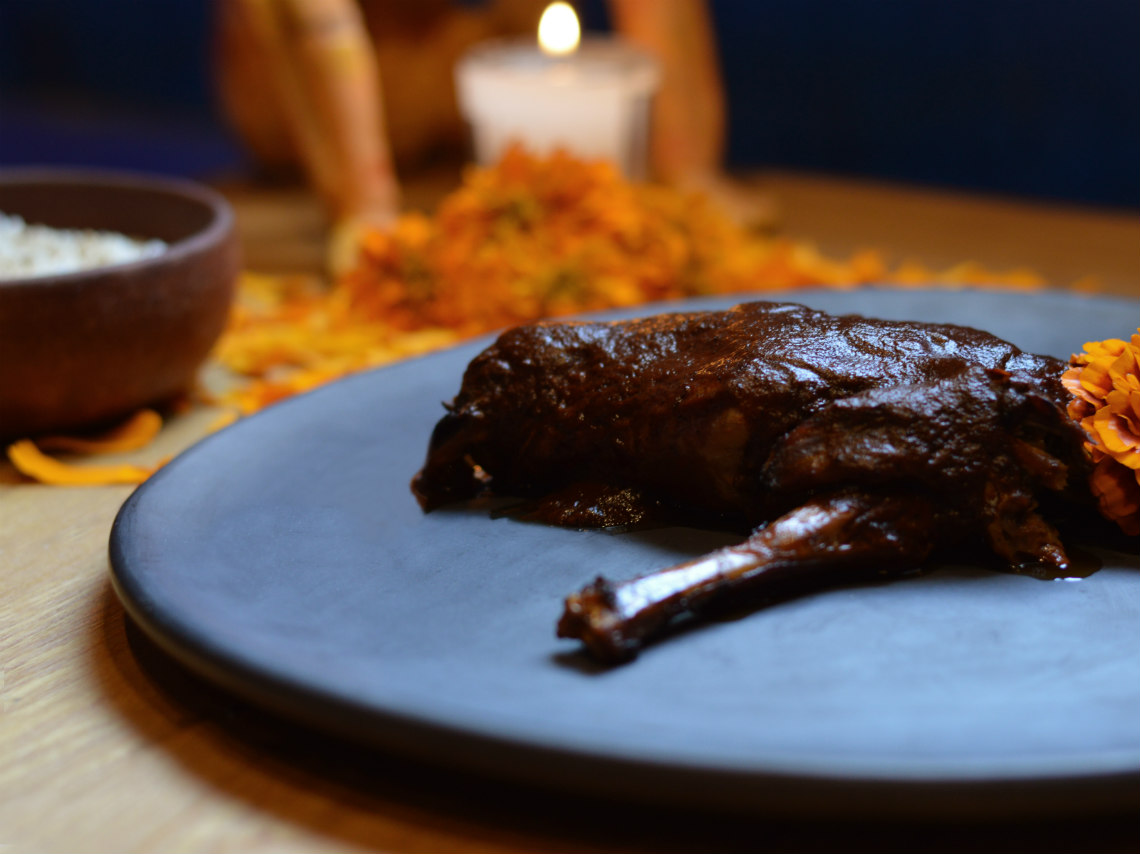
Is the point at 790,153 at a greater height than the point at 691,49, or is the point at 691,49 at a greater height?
the point at 691,49

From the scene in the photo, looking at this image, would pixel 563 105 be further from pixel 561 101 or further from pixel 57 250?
pixel 57 250

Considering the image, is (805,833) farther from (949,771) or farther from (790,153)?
(790,153)

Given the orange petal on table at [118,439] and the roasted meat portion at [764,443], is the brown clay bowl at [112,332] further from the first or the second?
the roasted meat portion at [764,443]

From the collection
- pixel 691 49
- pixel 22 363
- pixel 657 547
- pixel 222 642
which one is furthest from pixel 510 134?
pixel 222 642

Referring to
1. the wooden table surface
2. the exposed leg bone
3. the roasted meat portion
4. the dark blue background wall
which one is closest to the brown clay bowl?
the wooden table surface

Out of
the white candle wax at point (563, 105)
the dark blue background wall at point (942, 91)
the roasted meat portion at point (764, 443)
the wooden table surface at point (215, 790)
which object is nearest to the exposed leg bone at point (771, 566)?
the roasted meat portion at point (764, 443)

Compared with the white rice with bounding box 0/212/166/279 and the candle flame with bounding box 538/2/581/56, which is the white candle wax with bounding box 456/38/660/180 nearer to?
the candle flame with bounding box 538/2/581/56

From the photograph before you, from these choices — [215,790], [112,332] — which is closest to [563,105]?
[112,332]
